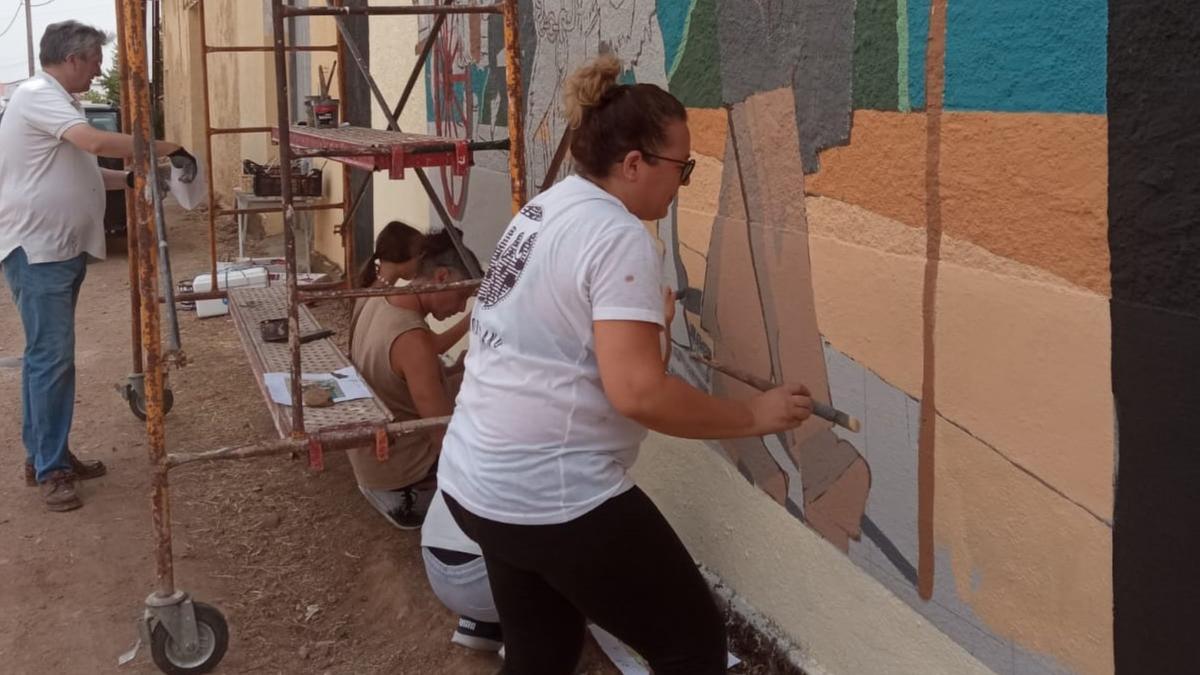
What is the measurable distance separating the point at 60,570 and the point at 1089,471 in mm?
3732

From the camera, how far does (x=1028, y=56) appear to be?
2355 mm

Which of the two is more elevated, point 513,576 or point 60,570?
point 513,576

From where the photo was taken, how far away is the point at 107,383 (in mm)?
7426

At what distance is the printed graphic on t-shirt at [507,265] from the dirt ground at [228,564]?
5.28ft

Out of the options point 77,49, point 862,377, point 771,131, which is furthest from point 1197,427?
point 77,49

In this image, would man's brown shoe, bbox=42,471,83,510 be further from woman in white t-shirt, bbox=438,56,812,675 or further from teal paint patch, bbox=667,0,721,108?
→ woman in white t-shirt, bbox=438,56,812,675

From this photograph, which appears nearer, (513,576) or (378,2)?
(513,576)

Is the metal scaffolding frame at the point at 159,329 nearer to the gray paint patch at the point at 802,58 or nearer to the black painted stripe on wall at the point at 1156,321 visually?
the gray paint patch at the point at 802,58

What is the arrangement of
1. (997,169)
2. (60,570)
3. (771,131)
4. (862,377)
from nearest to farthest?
(997,169), (862,377), (771,131), (60,570)

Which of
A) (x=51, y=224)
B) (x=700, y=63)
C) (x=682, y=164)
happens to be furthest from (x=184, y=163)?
(x=682, y=164)

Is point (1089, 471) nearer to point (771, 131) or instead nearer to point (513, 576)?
point (513, 576)

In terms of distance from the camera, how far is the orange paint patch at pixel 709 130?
3.56 meters

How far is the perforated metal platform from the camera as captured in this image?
3.79 m

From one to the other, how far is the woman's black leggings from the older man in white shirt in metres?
3.21
